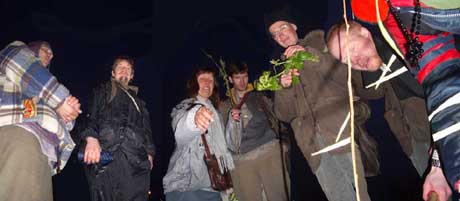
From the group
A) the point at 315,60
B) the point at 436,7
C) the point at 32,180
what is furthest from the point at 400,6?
the point at 32,180

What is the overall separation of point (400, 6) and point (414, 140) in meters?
1.28

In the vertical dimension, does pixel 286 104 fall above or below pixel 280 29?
below

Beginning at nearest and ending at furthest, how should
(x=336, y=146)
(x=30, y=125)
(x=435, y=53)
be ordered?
(x=435, y=53), (x=30, y=125), (x=336, y=146)

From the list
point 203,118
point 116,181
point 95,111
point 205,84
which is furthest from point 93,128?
point 205,84

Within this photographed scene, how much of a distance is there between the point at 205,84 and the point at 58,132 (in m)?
1.20

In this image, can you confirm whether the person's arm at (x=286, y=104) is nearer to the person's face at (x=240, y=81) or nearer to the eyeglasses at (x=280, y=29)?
the eyeglasses at (x=280, y=29)

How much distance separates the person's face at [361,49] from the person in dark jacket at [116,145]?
1484 millimetres

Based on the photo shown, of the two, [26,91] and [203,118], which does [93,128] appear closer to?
[26,91]

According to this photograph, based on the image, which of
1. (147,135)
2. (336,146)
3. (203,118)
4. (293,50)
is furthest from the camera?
(147,135)

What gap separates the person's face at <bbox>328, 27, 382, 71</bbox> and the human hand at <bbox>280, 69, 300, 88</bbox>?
30 cm

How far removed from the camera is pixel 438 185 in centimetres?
160

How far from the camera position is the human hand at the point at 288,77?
2.35 metres

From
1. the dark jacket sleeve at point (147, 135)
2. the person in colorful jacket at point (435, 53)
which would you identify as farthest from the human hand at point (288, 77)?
the dark jacket sleeve at point (147, 135)

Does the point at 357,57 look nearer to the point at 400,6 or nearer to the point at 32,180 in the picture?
the point at 400,6
